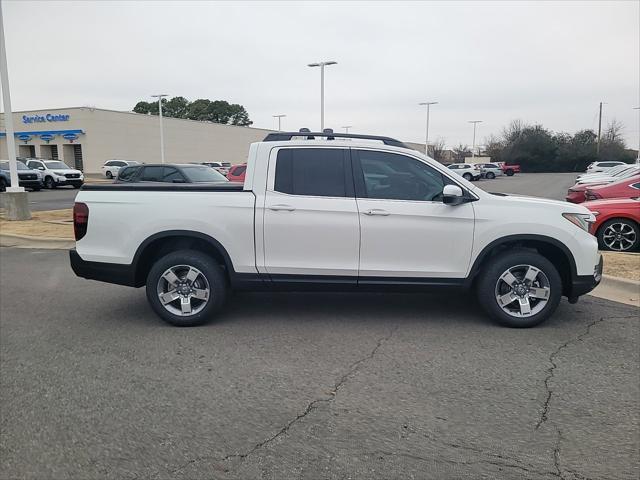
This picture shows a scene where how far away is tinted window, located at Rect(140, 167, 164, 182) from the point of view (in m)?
15.1

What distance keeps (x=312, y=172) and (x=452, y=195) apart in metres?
1.44

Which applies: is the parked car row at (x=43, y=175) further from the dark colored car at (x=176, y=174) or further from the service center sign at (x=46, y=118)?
the service center sign at (x=46, y=118)

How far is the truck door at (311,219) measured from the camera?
5.19 metres

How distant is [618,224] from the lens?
30.3 feet

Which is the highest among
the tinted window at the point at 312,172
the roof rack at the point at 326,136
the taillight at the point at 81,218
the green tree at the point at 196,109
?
the green tree at the point at 196,109

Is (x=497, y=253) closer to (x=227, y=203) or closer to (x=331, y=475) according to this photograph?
(x=227, y=203)

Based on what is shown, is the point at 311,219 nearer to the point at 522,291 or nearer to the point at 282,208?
the point at 282,208

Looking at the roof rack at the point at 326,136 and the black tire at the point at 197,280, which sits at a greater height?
the roof rack at the point at 326,136

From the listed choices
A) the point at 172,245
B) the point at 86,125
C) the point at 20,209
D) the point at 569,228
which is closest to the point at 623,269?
the point at 569,228

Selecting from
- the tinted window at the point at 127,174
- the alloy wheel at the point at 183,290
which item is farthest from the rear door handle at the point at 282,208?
the tinted window at the point at 127,174

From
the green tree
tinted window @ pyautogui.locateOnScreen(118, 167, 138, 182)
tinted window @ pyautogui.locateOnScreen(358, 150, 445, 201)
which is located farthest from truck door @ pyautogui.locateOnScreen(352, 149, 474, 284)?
the green tree

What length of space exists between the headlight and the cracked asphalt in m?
1.05

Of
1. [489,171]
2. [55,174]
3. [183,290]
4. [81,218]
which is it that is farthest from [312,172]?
[489,171]

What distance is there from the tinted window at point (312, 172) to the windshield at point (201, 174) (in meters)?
9.31
